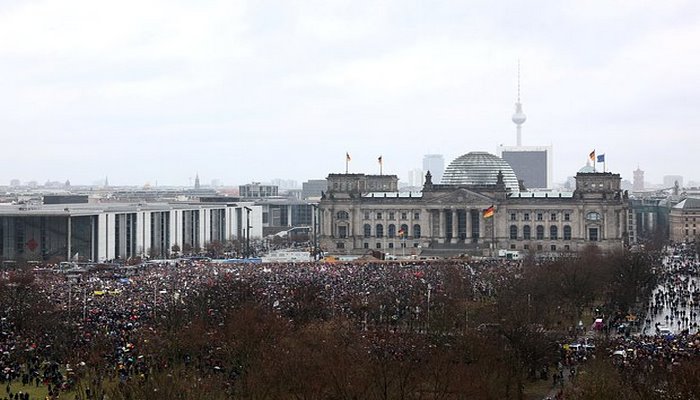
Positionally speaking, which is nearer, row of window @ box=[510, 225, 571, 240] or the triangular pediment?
row of window @ box=[510, 225, 571, 240]

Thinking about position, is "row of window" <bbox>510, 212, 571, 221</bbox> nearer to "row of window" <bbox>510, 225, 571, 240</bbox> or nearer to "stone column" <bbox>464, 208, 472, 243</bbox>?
"row of window" <bbox>510, 225, 571, 240</bbox>

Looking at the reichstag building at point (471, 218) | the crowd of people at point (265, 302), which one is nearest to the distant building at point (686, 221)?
the reichstag building at point (471, 218)

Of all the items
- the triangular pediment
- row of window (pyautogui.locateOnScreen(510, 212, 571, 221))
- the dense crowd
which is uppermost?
the triangular pediment

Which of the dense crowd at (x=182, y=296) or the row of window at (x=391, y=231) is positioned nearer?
the dense crowd at (x=182, y=296)

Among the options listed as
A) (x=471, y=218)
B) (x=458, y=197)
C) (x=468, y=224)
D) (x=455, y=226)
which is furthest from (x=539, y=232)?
(x=458, y=197)

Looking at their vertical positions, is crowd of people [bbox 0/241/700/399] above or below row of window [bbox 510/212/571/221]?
below

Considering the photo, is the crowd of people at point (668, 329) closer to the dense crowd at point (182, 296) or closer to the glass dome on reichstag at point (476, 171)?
the dense crowd at point (182, 296)

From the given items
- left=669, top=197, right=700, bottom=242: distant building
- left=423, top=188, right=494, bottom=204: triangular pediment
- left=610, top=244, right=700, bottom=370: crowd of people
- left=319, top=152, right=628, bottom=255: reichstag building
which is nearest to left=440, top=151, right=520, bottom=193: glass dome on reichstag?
left=319, top=152, right=628, bottom=255: reichstag building
